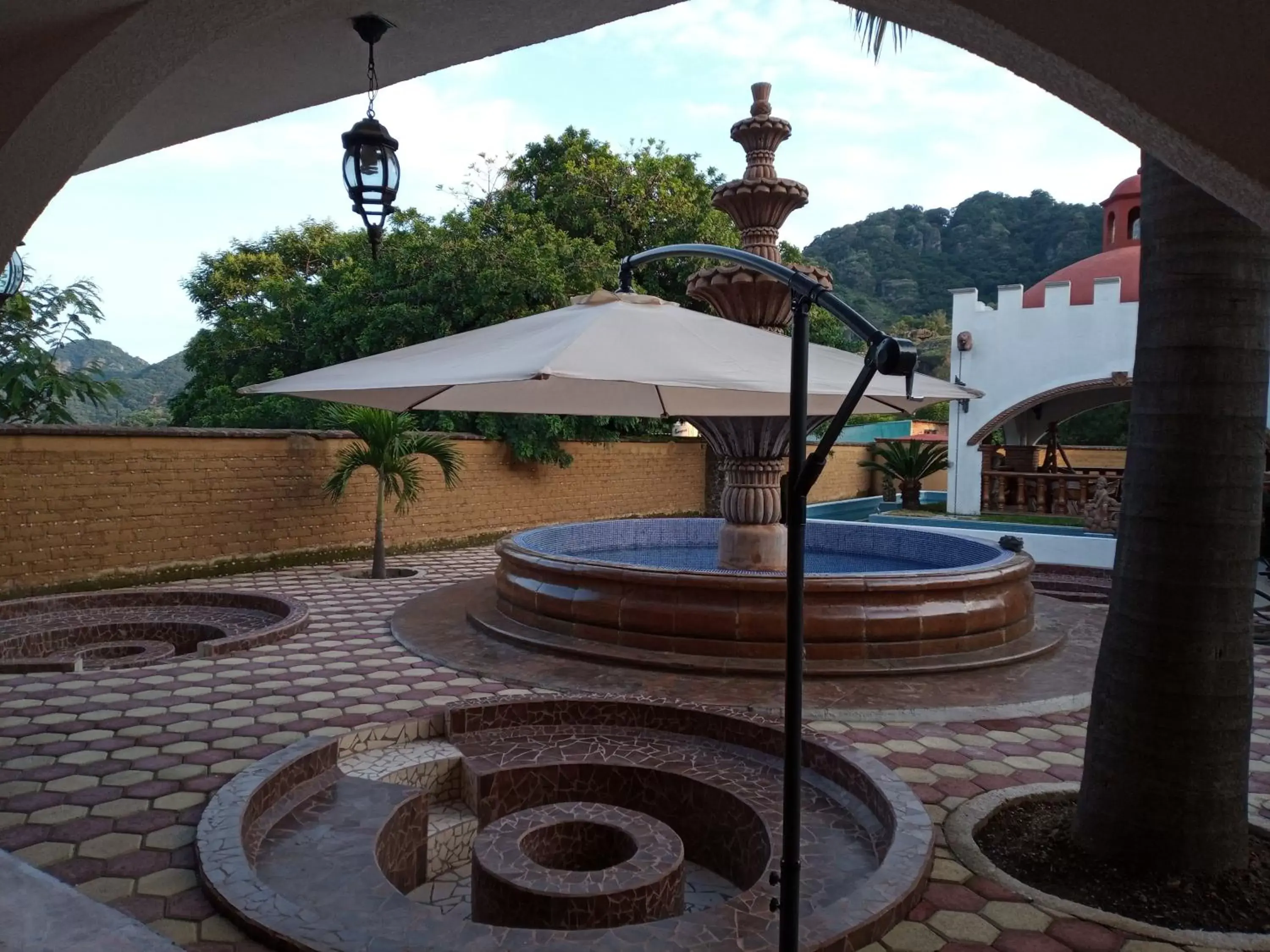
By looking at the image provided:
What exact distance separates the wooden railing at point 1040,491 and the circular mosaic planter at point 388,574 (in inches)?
478

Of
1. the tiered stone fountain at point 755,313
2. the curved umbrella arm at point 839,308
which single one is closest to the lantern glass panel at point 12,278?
the curved umbrella arm at point 839,308

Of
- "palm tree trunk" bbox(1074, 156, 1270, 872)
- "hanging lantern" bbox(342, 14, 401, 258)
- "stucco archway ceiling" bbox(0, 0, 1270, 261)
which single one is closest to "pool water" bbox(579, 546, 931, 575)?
"hanging lantern" bbox(342, 14, 401, 258)

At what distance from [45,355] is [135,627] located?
24.1ft

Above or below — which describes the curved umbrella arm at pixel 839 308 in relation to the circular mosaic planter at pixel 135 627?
above

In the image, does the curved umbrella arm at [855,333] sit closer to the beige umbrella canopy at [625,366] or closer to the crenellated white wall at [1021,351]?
the beige umbrella canopy at [625,366]

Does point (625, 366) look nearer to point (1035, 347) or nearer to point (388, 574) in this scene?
point (388, 574)

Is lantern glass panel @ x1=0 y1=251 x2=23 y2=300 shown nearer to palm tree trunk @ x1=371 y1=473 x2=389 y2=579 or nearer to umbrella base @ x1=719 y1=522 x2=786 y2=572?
palm tree trunk @ x1=371 y1=473 x2=389 y2=579

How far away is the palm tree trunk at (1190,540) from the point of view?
107 inches

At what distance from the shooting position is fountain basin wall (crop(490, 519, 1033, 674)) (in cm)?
552

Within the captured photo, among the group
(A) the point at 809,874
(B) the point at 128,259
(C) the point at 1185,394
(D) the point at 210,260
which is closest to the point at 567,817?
(A) the point at 809,874

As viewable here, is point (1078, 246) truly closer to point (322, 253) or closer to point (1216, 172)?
point (322, 253)

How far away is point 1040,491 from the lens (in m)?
17.0

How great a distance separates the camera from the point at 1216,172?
1.22 metres

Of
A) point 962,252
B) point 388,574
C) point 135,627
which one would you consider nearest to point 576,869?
point 135,627
